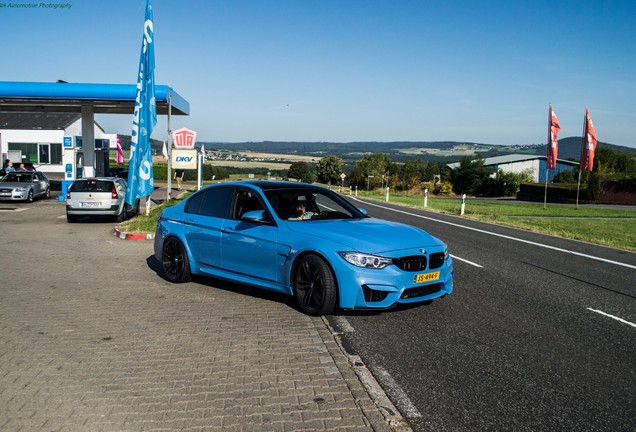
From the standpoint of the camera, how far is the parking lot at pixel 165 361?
3.87 meters

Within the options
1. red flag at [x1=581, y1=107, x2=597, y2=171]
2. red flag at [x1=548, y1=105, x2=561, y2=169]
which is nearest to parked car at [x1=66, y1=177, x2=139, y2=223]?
red flag at [x1=548, y1=105, x2=561, y2=169]

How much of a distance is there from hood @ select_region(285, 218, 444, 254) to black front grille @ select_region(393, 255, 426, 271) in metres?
0.13

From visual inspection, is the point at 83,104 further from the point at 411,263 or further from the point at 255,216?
the point at 411,263

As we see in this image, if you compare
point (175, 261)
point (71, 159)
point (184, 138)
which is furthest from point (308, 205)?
point (71, 159)

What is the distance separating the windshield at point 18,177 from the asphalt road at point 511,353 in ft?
79.2

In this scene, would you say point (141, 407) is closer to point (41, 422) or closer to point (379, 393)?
point (41, 422)

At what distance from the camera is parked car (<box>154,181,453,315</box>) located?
6277 millimetres

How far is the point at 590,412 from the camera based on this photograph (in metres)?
4.07

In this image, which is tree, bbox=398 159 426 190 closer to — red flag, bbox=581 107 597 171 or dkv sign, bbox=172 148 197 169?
red flag, bbox=581 107 597 171

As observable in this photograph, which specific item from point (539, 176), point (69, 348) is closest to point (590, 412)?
point (69, 348)

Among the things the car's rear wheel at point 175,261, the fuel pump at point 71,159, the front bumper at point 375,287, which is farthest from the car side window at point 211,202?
the fuel pump at point 71,159

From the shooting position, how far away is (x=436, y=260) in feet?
22.0

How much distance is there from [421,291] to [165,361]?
3.03 meters

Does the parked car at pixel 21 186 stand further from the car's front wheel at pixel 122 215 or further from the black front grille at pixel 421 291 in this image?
the black front grille at pixel 421 291
